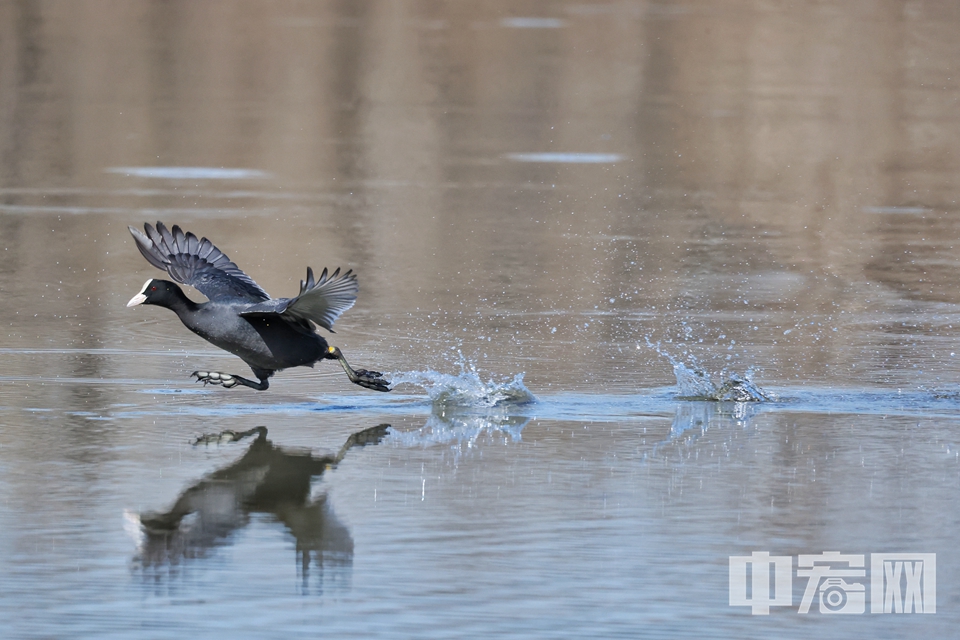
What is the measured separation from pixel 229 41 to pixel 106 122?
652 centimetres

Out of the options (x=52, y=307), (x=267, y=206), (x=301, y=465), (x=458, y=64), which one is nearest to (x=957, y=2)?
(x=458, y=64)

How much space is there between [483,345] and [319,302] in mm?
2124

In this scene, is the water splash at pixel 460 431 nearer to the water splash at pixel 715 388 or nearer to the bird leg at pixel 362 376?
the bird leg at pixel 362 376

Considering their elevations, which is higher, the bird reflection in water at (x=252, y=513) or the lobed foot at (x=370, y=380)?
the lobed foot at (x=370, y=380)

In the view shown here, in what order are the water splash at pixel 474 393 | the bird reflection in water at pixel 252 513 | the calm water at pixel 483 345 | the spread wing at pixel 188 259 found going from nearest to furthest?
the calm water at pixel 483 345
the bird reflection in water at pixel 252 513
the water splash at pixel 474 393
the spread wing at pixel 188 259

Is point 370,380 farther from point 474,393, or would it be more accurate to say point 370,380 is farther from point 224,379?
point 224,379

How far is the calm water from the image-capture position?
19.6 ft

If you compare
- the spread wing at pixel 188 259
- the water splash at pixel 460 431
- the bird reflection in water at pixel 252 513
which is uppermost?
the spread wing at pixel 188 259

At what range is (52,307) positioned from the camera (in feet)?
36.6

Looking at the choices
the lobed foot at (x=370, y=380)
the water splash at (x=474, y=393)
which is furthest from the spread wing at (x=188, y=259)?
the water splash at (x=474, y=393)

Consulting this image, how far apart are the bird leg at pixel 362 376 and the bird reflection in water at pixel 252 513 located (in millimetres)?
910

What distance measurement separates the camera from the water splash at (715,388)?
898cm

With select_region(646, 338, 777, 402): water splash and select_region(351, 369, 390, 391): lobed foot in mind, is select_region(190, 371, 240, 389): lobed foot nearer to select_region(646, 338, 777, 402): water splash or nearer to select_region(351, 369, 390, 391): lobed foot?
select_region(351, 369, 390, 391): lobed foot

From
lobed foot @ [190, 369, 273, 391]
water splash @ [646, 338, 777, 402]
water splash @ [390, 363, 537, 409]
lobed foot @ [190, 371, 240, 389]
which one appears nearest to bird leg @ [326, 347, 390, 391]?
water splash @ [390, 363, 537, 409]
